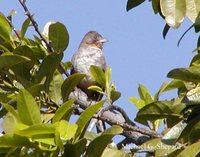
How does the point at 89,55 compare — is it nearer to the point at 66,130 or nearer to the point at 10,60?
the point at 10,60

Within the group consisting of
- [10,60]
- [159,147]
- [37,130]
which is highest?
[10,60]

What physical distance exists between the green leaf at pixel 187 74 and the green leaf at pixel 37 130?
30 centimetres

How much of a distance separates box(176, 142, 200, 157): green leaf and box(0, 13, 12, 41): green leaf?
0.83 meters

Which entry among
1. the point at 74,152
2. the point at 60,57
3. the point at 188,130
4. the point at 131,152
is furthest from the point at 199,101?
the point at 60,57

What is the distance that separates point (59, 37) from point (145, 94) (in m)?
0.32

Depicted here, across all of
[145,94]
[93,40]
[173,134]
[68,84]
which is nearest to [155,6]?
[145,94]

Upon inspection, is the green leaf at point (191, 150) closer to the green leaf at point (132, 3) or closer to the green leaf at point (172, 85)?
the green leaf at point (172, 85)

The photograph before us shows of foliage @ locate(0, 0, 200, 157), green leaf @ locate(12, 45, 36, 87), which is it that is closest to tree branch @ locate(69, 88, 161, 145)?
foliage @ locate(0, 0, 200, 157)

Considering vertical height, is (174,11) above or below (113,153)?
above

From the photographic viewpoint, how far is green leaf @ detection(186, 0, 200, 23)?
161 cm

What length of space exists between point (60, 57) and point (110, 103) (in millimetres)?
274

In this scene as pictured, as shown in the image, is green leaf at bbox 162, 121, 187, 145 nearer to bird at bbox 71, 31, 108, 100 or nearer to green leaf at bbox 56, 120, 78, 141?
green leaf at bbox 56, 120, 78, 141

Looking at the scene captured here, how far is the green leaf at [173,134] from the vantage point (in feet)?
4.94

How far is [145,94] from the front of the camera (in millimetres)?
2010
